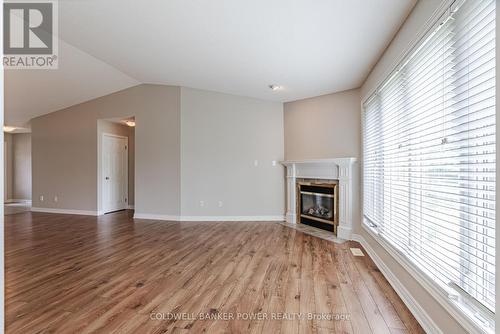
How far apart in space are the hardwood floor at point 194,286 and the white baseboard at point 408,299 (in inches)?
2.0

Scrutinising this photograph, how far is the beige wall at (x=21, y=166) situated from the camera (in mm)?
8812

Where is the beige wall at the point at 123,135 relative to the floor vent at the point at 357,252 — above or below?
above

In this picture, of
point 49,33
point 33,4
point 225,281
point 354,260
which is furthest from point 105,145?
point 354,260

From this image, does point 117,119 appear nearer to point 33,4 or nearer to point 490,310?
point 33,4

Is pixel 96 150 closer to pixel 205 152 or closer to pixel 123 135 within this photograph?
pixel 123 135

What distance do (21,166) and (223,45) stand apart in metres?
9.46

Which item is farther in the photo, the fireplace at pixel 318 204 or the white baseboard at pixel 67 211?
the white baseboard at pixel 67 211

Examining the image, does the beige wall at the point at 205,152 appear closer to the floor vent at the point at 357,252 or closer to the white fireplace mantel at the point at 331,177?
the white fireplace mantel at the point at 331,177

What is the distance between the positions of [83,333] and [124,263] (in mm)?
1339

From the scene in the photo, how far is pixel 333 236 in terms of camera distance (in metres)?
4.39

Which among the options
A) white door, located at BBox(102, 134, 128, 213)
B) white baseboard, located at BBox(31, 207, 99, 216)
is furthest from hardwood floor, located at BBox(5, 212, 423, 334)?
white door, located at BBox(102, 134, 128, 213)

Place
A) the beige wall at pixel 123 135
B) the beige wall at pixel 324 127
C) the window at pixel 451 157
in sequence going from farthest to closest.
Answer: the beige wall at pixel 123 135 < the beige wall at pixel 324 127 < the window at pixel 451 157
